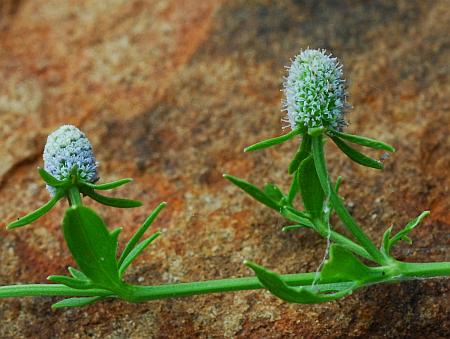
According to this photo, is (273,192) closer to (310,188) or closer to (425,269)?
(310,188)

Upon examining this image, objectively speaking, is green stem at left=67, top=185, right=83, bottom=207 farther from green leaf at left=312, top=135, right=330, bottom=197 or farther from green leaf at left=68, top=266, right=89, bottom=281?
green leaf at left=312, top=135, right=330, bottom=197

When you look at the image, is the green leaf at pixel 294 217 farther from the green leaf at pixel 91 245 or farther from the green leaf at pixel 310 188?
the green leaf at pixel 91 245

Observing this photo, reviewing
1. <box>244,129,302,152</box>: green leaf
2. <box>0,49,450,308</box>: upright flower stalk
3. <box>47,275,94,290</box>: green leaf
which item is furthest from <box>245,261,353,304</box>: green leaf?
<box>47,275,94,290</box>: green leaf

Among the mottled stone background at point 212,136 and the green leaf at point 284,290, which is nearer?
the green leaf at point 284,290

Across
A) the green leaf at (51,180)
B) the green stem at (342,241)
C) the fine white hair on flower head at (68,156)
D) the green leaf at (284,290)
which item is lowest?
the green leaf at (284,290)

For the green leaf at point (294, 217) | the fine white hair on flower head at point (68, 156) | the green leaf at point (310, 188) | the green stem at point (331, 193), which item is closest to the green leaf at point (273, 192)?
the green leaf at point (294, 217)

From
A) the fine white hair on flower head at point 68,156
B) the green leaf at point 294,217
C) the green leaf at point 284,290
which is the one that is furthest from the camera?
the green leaf at point 294,217

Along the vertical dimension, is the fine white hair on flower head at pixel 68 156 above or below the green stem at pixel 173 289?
above
